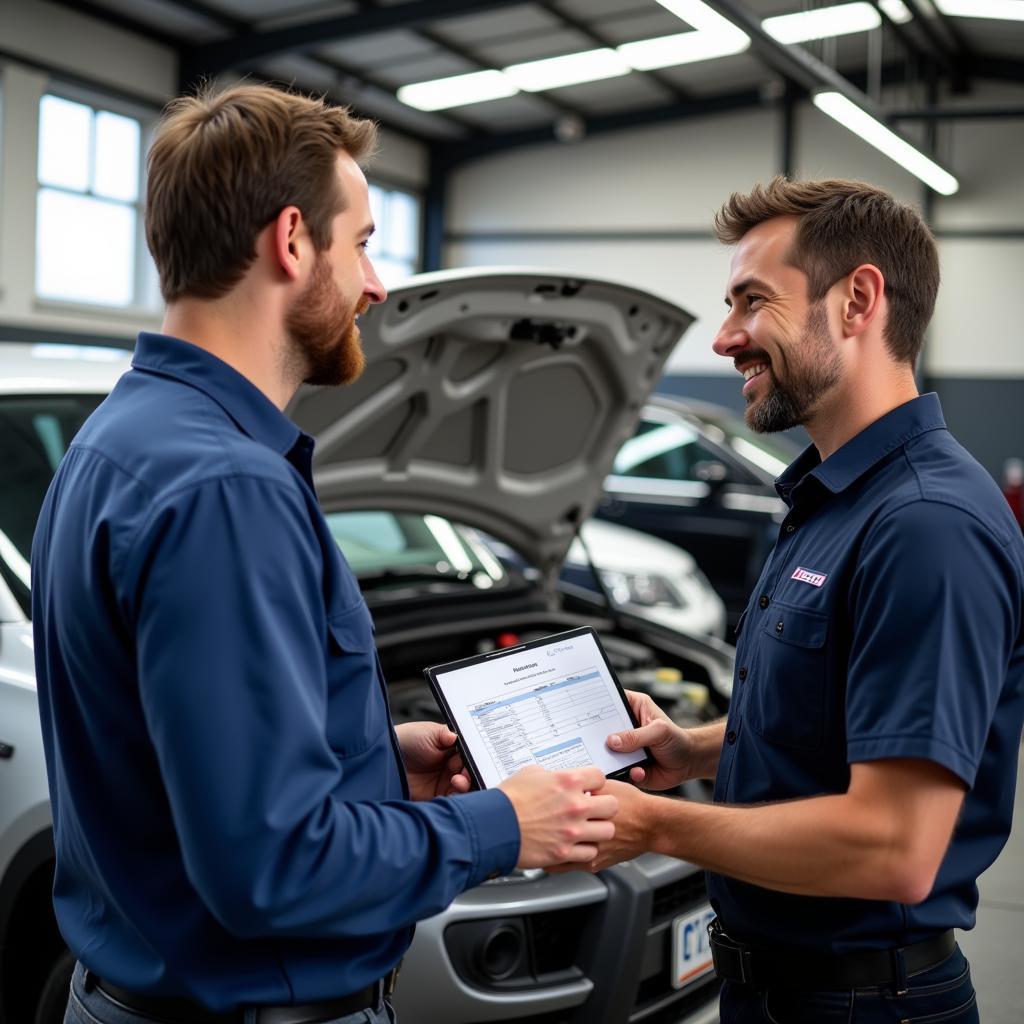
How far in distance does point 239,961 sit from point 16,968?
54.3 inches

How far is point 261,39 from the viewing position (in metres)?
11.1

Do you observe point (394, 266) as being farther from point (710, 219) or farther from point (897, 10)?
point (897, 10)

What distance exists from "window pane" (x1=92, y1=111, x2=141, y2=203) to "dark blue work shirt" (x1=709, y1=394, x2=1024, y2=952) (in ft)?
36.2

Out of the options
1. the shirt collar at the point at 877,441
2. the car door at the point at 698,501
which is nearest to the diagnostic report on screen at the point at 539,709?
the shirt collar at the point at 877,441

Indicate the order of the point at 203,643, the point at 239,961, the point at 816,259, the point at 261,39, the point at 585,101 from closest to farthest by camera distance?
the point at 203,643
the point at 239,961
the point at 816,259
the point at 261,39
the point at 585,101

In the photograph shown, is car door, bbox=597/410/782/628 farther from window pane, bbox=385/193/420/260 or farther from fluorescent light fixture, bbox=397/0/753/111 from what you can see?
window pane, bbox=385/193/420/260

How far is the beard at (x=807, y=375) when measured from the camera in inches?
64.6

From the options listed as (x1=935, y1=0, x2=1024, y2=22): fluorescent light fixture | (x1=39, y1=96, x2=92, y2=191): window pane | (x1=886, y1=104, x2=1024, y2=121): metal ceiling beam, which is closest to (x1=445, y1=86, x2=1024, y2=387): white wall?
(x1=935, y1=0, x2=1024, y2=22): fluorescent light fixture

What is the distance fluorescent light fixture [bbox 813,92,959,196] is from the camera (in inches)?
323

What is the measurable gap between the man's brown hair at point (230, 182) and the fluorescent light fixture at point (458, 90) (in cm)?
1242

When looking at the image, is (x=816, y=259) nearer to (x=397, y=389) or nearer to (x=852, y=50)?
(x=397, y=389)

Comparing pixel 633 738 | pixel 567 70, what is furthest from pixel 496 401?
pixel 567 70

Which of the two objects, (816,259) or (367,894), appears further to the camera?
(816,259)

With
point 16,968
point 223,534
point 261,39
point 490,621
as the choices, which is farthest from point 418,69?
point 223,534
